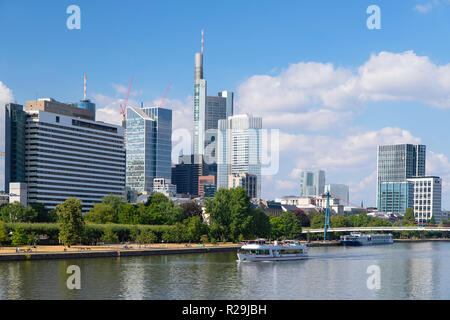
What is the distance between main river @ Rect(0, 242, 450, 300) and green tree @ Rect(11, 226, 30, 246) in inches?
689

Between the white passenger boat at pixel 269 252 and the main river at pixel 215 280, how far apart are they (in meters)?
4.10

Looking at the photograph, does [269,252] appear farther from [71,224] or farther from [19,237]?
[19,237]

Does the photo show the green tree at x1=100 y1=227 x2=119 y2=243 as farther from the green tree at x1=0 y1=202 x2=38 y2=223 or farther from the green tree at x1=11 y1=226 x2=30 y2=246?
the green tree at x1=0 y1=202 x2=38 y2=223

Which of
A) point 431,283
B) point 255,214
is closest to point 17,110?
point 255,214

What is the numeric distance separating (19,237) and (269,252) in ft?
130

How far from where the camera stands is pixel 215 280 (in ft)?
217

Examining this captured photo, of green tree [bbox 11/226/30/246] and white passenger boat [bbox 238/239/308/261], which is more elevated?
green tree [bbox 11/226/30/246]

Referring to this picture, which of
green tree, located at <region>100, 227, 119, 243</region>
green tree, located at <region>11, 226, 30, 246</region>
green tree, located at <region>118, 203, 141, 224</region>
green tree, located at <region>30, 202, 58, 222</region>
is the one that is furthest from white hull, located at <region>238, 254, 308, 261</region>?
green tree, located at <region>30, 202, 58, 222</region>

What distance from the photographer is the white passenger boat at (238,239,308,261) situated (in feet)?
309

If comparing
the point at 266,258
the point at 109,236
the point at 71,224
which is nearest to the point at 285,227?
the point at 109,236

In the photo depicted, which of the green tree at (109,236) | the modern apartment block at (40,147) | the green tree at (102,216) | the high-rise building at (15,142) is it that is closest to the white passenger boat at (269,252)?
the green tree at (109,236)

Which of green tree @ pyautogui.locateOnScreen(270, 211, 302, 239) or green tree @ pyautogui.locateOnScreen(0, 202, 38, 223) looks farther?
green tree @ pyautogui.locateOnScreen(270, 211, 302, 239)

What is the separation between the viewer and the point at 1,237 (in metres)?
Result: 97.0

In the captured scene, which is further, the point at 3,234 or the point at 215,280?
the point at 3,234
